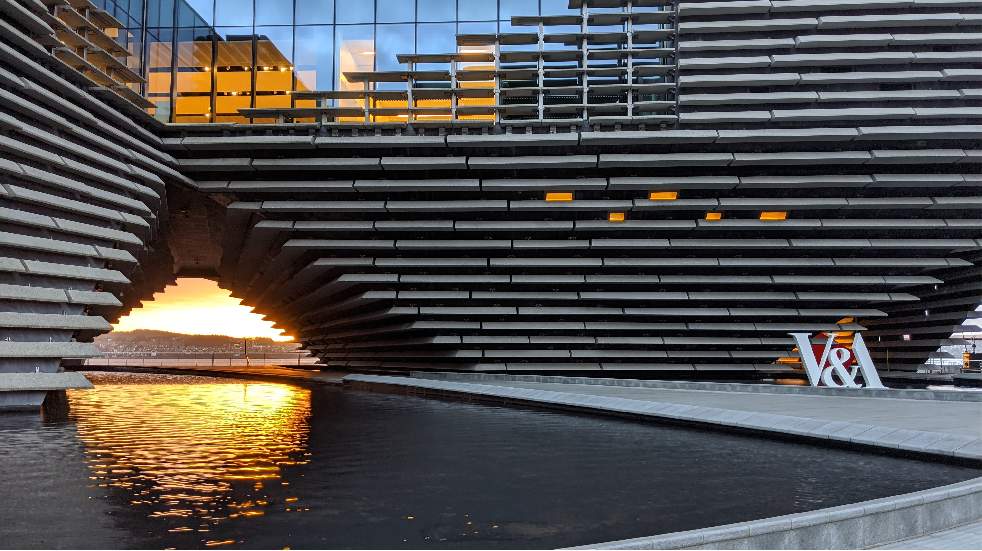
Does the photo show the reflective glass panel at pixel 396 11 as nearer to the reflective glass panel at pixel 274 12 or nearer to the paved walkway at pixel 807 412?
the reflective glass panel at pixel 274 12

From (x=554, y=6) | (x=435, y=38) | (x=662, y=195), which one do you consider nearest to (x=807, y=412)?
(x=662, y=195)

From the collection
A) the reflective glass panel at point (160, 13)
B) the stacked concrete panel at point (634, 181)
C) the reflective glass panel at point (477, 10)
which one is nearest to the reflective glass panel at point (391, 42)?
the stacked concrete panel at point (634, 181)

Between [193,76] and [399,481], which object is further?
[193,76]

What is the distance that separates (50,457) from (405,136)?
19013mm

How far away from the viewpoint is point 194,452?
40.2ft

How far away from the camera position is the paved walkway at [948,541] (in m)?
7.00

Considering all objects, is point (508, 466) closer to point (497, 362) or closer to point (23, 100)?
point (23, 100)

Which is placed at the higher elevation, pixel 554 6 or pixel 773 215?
pixel 554 6

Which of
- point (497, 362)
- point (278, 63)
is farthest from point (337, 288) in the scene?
point (278, 63)

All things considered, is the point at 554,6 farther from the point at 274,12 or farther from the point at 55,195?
the point at 55,195

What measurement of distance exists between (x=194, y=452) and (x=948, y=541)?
392 inches

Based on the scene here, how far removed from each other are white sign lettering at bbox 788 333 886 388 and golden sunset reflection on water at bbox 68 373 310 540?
565 inches

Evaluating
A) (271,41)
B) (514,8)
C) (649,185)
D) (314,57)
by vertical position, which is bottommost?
(649,185)

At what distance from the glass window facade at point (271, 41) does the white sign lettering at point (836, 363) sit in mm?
16444
